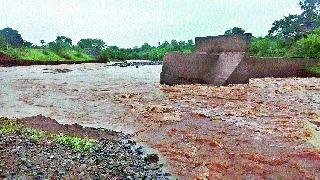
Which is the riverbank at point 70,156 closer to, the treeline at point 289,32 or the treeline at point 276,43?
the treeline at point 276,43

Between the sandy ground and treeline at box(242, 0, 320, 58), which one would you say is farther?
treeline at box(242, 0, 320, 58)

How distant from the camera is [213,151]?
7.68 meters

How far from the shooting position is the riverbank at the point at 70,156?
5.71 metres

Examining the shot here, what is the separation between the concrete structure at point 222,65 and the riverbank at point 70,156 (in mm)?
11665

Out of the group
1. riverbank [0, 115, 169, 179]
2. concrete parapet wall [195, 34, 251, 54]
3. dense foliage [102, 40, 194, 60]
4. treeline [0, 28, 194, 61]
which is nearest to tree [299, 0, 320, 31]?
treeline [0, 28, 194, 61]

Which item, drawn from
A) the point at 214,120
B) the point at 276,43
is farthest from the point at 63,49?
the point at 214,120

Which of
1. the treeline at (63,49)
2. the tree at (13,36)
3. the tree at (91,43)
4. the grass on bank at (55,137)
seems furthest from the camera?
the tree at (91,43)

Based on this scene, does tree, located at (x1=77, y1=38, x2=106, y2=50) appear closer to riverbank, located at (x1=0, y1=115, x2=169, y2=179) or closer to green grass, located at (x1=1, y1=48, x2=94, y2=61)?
green grass, located at (x1=1, y1=48, x2=94, y2=61)

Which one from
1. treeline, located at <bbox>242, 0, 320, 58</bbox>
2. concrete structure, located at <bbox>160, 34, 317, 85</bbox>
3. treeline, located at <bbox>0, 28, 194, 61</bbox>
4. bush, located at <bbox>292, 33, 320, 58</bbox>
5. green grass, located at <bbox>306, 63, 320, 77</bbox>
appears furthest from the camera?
treeline, located at <bbox>0, 28, 194, 61</bbox>

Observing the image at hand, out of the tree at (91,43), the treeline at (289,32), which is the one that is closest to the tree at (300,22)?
the treeline at (289,32)

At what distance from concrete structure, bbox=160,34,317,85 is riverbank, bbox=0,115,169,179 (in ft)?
38.3

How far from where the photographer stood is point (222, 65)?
1973 centimetres

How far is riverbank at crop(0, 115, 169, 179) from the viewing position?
18.7 feet

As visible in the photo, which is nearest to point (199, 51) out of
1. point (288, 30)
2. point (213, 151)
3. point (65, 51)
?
point (213, 151)
